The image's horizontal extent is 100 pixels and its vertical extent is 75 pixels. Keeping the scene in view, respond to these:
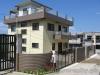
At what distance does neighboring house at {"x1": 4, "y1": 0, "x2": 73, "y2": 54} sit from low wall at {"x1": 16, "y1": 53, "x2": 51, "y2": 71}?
16.5 m

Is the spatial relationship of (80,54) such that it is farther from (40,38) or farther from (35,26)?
(35,26)

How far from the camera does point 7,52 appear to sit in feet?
44.6

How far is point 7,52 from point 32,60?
1842mm

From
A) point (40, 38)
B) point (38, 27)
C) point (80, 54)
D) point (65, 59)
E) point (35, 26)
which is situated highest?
point (35, 26)

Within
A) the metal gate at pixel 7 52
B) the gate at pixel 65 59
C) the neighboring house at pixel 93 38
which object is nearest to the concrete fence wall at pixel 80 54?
the gate at pixel 65 59

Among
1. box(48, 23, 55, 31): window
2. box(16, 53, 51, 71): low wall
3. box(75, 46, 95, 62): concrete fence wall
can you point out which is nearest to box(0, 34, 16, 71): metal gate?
box(16, 53, 51, 71): low wall

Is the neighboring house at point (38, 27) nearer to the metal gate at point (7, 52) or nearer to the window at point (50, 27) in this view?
the window at point (50, 27)

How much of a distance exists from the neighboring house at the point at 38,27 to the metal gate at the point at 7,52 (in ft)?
53.0

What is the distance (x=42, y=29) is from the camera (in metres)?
31.1

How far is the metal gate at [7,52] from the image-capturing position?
13.2 m

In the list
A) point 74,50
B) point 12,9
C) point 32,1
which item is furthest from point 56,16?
point 74,50

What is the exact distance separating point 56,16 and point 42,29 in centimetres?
342

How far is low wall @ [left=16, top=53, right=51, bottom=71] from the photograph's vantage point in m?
13.2

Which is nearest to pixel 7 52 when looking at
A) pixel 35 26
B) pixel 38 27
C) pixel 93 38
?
pixel 38 27
